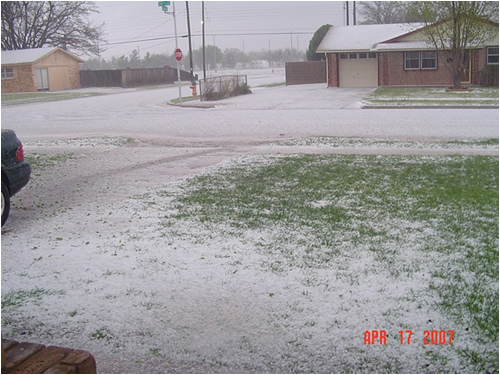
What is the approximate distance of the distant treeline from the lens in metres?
97.1

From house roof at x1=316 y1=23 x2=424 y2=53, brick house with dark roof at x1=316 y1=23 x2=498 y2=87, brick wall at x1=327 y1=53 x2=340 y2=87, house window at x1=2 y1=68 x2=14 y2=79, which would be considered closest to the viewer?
brick house with dark roof at x1=316 y1=23 x2=498 y2=87

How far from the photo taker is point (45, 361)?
2883 millimetres

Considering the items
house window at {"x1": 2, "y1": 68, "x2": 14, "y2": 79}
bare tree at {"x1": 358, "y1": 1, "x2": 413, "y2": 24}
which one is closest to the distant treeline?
bare tree at {"x1": 358, "y1": 1, "x2": 413, "y2": 24}

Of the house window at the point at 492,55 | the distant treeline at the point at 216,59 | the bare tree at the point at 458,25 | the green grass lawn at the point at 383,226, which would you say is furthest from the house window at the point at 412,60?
the distant treeline at the point at 216,59

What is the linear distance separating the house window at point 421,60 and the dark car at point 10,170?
110 ft

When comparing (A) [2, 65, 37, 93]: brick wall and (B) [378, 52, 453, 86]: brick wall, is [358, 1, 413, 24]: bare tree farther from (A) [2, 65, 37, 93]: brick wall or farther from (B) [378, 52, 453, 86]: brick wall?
(A) [2, 65, 37, 93]: brick wall

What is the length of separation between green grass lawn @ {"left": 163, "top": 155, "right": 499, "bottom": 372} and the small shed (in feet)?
143

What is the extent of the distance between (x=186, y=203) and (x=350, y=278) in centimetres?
Result: 331

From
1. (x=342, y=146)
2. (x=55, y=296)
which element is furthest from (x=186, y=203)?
(x=342, y=146)

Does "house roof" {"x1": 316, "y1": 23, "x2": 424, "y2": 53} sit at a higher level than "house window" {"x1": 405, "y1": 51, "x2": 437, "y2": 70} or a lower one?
higher

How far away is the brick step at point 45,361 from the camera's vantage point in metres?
2.79

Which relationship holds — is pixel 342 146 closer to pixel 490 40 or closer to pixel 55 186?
pixel 55 186

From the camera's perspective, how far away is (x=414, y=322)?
403cm

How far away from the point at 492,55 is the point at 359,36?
30.6 ft
